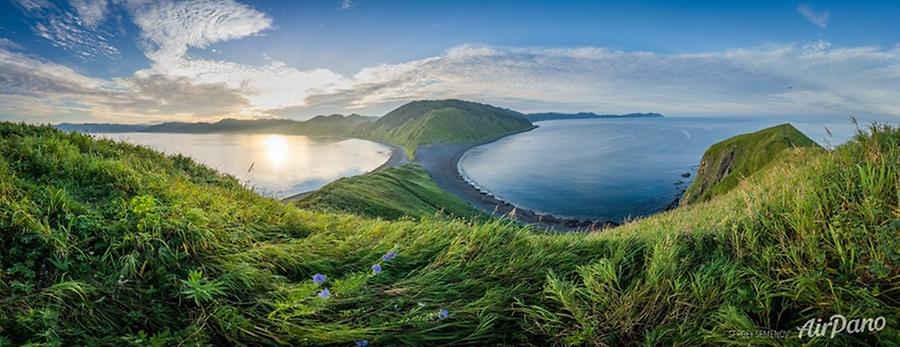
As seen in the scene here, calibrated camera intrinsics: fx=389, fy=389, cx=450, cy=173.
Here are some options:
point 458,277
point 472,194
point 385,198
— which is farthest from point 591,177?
point 458,277

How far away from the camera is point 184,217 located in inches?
163

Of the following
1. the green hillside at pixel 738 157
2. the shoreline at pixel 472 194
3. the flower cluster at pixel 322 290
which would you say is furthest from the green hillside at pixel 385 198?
the green hillside at pixel 738 157

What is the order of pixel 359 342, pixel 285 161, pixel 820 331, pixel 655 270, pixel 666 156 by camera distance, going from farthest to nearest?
pixel 285 161 < pixel 666 156 < pixel 655 270 < pixel 359 342 < pixel 820 331

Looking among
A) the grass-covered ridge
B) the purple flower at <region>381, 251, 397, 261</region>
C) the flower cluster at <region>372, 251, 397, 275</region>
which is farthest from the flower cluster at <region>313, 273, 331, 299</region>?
the purple flower at <region>381, 251, 397, 261</region>

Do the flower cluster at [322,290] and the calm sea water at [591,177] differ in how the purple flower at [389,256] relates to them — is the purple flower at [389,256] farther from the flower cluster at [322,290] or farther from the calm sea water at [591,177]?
the calm sea water at [591,177]

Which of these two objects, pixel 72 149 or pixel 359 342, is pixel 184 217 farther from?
pixel 72 149

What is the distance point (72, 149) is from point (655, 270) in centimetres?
878

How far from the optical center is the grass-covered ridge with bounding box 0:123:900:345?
9.36 feet

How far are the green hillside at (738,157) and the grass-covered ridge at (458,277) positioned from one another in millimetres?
51066

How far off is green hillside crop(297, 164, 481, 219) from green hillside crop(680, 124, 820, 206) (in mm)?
32488

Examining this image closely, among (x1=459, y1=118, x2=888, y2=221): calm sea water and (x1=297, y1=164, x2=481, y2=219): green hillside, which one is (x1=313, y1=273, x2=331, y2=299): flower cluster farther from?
(x1=459, y1=118, x2=888, y2=221): calm sea water

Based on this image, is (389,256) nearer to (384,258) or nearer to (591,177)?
(384,258)

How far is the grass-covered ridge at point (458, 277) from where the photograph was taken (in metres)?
2.85

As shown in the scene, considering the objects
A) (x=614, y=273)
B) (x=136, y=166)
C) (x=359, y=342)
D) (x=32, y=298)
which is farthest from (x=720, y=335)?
(x=136, y=166)
